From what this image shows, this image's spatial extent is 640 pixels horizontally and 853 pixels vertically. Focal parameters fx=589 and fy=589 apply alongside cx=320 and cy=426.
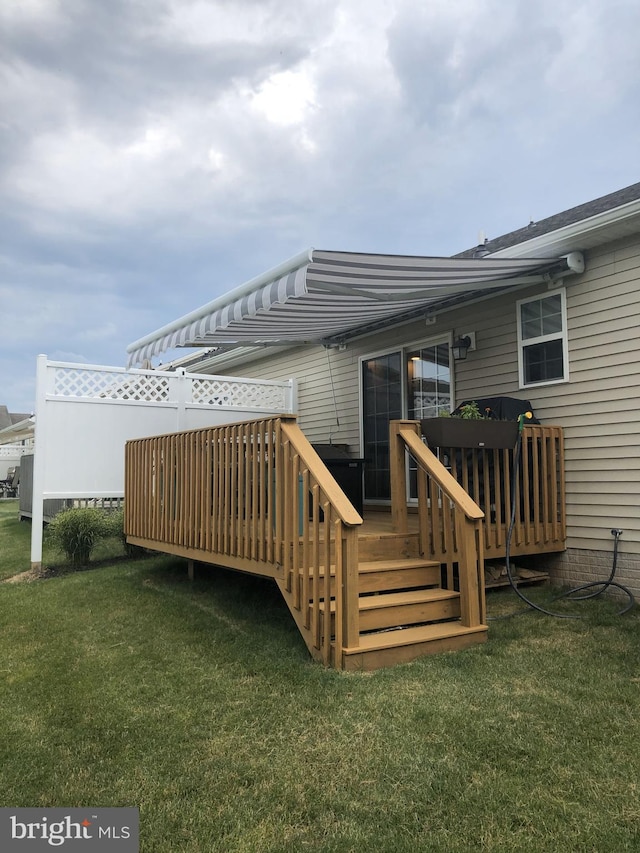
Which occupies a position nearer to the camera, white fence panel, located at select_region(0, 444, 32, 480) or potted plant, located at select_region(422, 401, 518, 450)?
potted plant, located at select_region(422, 401, 518, 450)

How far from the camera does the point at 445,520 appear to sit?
4.29m

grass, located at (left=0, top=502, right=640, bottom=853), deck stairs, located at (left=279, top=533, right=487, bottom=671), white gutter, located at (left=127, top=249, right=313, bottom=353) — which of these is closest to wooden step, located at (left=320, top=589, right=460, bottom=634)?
deck stairs, located at (left=279, top=533, right=487, bottom=671)

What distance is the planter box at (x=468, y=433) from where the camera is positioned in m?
4.52

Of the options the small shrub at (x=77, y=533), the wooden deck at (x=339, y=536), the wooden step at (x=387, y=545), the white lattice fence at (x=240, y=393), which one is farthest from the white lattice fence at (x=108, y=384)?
the wooden step at (x=387, y=545)

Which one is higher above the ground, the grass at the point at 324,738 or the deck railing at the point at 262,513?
the deck railing at the point at 262,513

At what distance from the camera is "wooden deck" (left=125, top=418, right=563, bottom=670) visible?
338cm

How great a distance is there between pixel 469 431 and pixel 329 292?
5.07 feet

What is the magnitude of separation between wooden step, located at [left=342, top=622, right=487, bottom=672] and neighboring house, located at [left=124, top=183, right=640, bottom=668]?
1.94 m

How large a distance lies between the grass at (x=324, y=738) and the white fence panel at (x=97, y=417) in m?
2.77

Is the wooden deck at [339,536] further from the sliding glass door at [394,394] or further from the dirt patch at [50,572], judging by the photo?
the sliding glass door at [394,394]

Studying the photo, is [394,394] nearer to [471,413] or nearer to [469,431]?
[471,413]

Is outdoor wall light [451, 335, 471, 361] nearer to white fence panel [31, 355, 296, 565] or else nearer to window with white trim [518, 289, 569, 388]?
window with white trim [518, 289, 569, 388]

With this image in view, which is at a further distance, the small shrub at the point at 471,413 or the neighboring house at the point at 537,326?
the small shrub at the point at 471,413

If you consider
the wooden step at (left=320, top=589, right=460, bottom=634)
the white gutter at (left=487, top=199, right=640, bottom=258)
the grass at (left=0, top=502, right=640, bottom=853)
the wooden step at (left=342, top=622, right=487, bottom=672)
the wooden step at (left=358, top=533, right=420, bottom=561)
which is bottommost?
the grass at (left=0, top=502, right=640, bottom=853)
